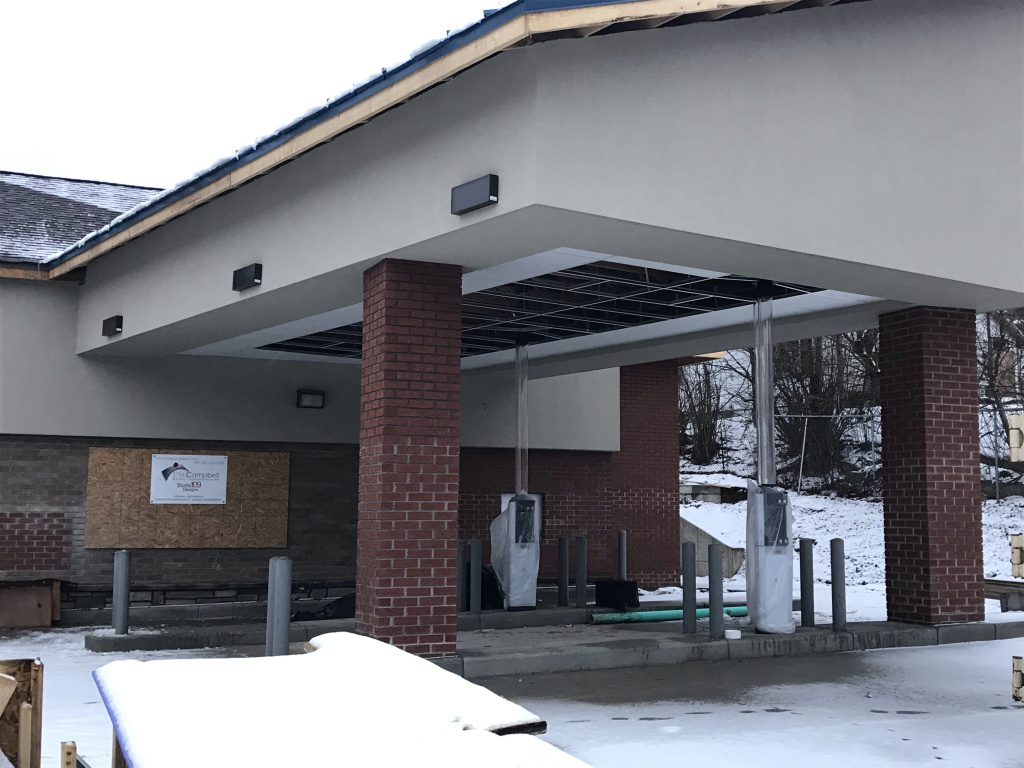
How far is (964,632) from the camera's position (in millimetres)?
11836

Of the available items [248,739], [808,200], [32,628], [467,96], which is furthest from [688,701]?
[32,628]

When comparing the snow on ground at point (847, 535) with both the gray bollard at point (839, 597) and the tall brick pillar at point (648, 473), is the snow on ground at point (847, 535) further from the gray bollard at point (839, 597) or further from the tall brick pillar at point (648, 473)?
the gray bollard at point (839, 597)

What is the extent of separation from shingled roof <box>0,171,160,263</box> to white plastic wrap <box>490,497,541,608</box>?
22.0 ft

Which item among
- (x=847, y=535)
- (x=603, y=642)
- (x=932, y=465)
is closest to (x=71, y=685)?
(x=603, y=642)

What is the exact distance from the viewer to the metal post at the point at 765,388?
11133 mm

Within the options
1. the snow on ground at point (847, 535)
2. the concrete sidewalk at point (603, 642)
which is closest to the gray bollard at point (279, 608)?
the concrete sidewalk at point (603, 642)

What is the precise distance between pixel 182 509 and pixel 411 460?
24.0 feet

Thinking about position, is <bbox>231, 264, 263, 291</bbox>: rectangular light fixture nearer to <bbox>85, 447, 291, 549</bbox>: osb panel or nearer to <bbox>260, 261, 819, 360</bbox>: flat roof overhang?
<bbox>260, 261, 819, 360</bbox>: flat roof overhang

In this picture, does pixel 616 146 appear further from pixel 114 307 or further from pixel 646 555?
pixel 646 555

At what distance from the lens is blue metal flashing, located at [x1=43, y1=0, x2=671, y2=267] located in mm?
6828

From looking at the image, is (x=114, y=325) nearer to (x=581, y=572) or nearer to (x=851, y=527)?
(x=581, y=572)

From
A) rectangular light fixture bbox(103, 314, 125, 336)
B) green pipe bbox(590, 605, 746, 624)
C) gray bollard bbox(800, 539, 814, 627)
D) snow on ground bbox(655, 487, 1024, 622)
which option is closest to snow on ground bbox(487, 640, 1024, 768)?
gray bollard bbox(800, 539, 814, 627)

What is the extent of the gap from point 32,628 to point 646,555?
989cm

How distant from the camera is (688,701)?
27.8ft
